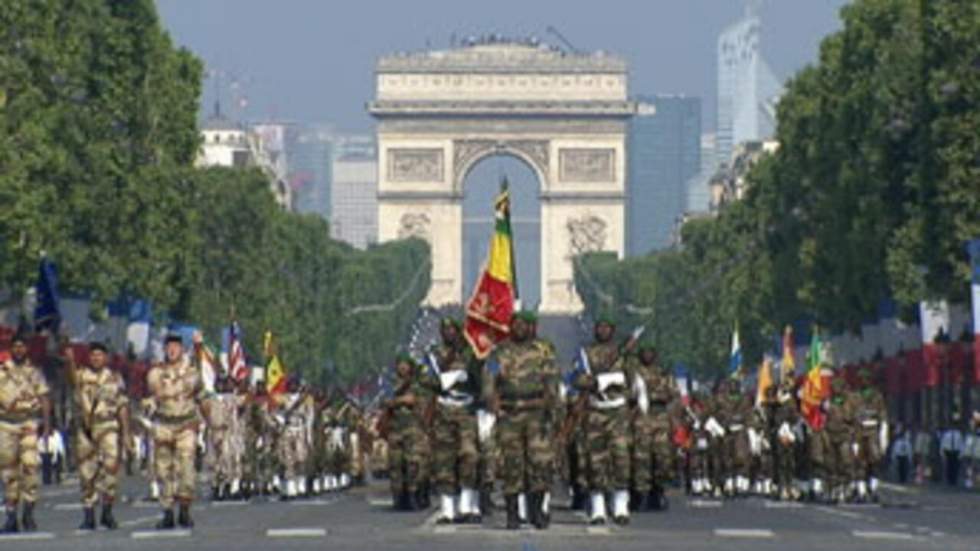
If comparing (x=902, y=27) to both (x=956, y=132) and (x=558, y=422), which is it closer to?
(x=956, y=132)

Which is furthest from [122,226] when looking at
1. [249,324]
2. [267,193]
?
[267,193]

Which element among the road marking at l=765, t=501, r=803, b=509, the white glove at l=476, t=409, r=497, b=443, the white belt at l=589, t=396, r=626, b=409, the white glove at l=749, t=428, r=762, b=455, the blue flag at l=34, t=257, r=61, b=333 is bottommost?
the road marking at l=765, t=501, r=803, b=509

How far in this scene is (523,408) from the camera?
145 feet

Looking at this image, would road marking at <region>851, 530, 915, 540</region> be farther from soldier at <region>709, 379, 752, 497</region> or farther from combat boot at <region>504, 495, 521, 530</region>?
soldier at <region>709, 379, 752, 497</region>

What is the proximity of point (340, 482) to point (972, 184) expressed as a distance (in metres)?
21.3

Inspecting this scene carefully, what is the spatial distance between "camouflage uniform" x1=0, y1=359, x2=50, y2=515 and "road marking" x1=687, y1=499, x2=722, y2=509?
15.1m

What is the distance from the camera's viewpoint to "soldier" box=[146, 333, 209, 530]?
1833 inches

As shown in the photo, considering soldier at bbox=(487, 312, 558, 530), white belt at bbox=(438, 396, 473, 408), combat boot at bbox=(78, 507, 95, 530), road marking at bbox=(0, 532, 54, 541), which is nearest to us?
soldier at bbox=(487, 312, 558, 530)

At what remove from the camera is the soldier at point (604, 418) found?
46.0 m

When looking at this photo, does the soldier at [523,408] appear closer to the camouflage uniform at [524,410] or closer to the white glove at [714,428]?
Answer: the camouflage uniform at [524,410]

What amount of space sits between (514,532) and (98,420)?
557 centimetres

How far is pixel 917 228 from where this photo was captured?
97938 mm

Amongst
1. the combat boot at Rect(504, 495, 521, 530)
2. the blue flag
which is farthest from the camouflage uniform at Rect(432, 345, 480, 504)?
the blue flag

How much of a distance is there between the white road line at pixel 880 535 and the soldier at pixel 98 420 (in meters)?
8.03
